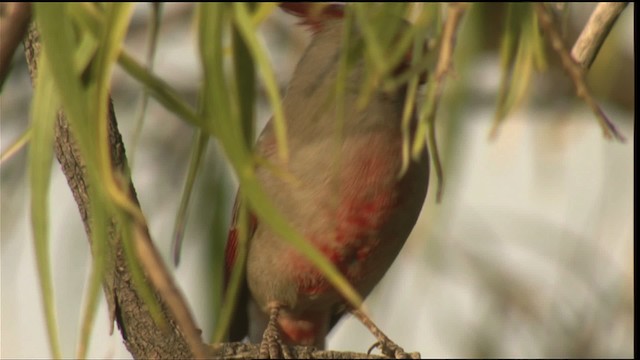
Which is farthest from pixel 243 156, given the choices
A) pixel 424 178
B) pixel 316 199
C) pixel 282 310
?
pixel 282 310

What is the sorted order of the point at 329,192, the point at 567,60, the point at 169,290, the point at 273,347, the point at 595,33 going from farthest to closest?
the point at 329,192, the point at 273,347, the point at 595,33, the point at 567,60, the point at 169,290

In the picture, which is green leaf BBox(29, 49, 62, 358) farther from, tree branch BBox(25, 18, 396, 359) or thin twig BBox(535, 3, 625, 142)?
thin twig BBox(535, 3, 625, 142)

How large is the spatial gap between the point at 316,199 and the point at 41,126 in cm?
120

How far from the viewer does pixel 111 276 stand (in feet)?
6.75

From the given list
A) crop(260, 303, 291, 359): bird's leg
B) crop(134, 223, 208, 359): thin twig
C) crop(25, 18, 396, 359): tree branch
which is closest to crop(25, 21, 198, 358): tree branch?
crop(25, 18, 396, 359): tree branch

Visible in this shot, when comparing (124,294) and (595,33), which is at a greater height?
(595,33)

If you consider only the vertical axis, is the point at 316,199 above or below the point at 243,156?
below

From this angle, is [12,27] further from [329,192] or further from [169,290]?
[329,192]

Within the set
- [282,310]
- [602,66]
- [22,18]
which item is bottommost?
[282,310]

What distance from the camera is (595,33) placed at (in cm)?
229

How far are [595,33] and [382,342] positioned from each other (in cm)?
100

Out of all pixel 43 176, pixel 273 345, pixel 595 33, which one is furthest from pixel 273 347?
pixel 43 176

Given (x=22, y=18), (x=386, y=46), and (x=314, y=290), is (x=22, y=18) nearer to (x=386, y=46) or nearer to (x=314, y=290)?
(x=386, y=46)

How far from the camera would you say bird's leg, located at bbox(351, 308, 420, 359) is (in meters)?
2.84
